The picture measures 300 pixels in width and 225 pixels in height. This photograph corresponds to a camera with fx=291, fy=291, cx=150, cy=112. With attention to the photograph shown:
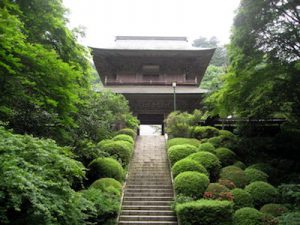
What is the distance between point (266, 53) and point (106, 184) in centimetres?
787

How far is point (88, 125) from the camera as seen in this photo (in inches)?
423

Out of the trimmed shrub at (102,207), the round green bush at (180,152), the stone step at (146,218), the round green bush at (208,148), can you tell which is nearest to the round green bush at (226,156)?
the round green bush at (208,148)

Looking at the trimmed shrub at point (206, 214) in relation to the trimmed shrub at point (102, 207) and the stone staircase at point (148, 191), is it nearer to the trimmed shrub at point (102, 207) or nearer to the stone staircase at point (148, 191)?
the stone staircase at point (148, 191)

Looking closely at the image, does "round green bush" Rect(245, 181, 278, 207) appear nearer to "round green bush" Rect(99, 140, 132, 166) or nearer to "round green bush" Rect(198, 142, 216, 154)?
"round green bush" Rect(198, 142, 216, 154)

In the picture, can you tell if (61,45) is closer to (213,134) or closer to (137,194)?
(137,194)

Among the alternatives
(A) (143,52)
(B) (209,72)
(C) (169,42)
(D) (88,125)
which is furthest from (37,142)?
(B) (209,72)

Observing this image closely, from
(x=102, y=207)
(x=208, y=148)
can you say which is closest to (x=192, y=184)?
(x=102, y=207)

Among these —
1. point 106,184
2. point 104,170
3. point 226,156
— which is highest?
point 226,156

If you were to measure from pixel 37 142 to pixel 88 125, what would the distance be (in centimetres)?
543

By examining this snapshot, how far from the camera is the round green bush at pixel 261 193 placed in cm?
948

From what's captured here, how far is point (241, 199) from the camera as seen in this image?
936 cm

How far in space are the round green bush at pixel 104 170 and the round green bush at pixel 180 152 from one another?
254 centimetres

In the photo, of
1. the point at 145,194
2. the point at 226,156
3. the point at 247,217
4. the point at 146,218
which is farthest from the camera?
the point at 226,156

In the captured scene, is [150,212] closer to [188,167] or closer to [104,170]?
[188,167]
